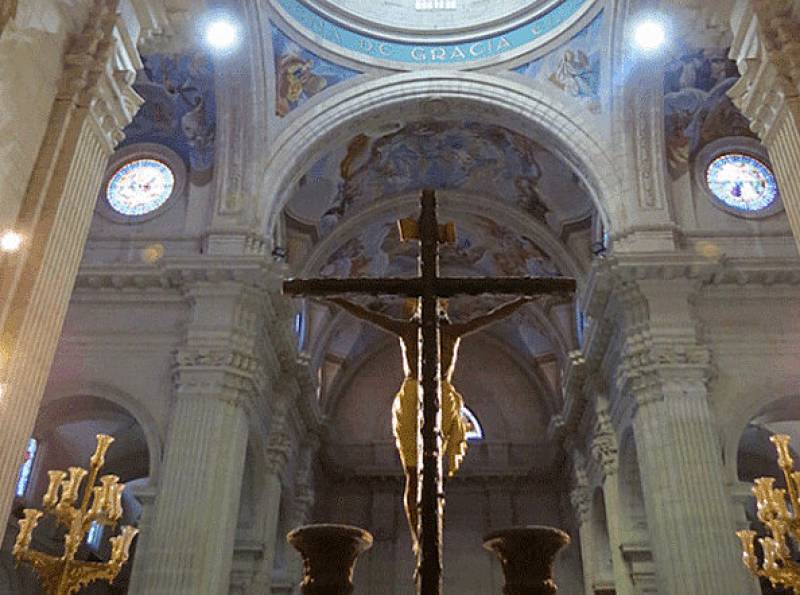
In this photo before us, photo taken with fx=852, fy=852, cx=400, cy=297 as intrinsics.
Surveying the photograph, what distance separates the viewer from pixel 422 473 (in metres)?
3.26

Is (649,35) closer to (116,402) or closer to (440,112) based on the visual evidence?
(440,112)

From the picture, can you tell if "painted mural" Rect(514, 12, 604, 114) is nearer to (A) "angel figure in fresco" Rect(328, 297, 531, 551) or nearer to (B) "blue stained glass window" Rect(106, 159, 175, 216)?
(B) "blue stained glass window" Rect(106, 159, 175, 216)

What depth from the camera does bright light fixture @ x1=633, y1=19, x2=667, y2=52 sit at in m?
12.5

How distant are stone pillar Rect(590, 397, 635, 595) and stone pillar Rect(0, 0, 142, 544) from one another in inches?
373

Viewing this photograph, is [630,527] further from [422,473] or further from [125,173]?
[422,473]

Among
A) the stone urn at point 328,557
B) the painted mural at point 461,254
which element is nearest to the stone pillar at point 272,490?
the painted mural at point 461,254

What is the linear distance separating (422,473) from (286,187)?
10713mm

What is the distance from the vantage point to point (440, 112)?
46.5ft

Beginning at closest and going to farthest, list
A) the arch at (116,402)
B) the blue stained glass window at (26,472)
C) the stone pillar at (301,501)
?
the arch at (116,402), the blue stained glass window at (26,472), the stone pillar at (301,501)

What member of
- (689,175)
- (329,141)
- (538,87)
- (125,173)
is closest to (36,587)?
(125,173)

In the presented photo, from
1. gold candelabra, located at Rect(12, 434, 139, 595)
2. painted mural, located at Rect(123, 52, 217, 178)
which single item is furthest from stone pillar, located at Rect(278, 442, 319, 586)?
gold candelabra, located at Rect(12, 434, 139, 595)

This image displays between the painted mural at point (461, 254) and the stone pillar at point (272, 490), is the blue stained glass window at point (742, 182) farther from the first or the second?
the stone pillar at point (272, 490)

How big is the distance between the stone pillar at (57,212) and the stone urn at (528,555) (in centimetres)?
373

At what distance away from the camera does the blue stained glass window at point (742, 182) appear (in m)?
13.2
